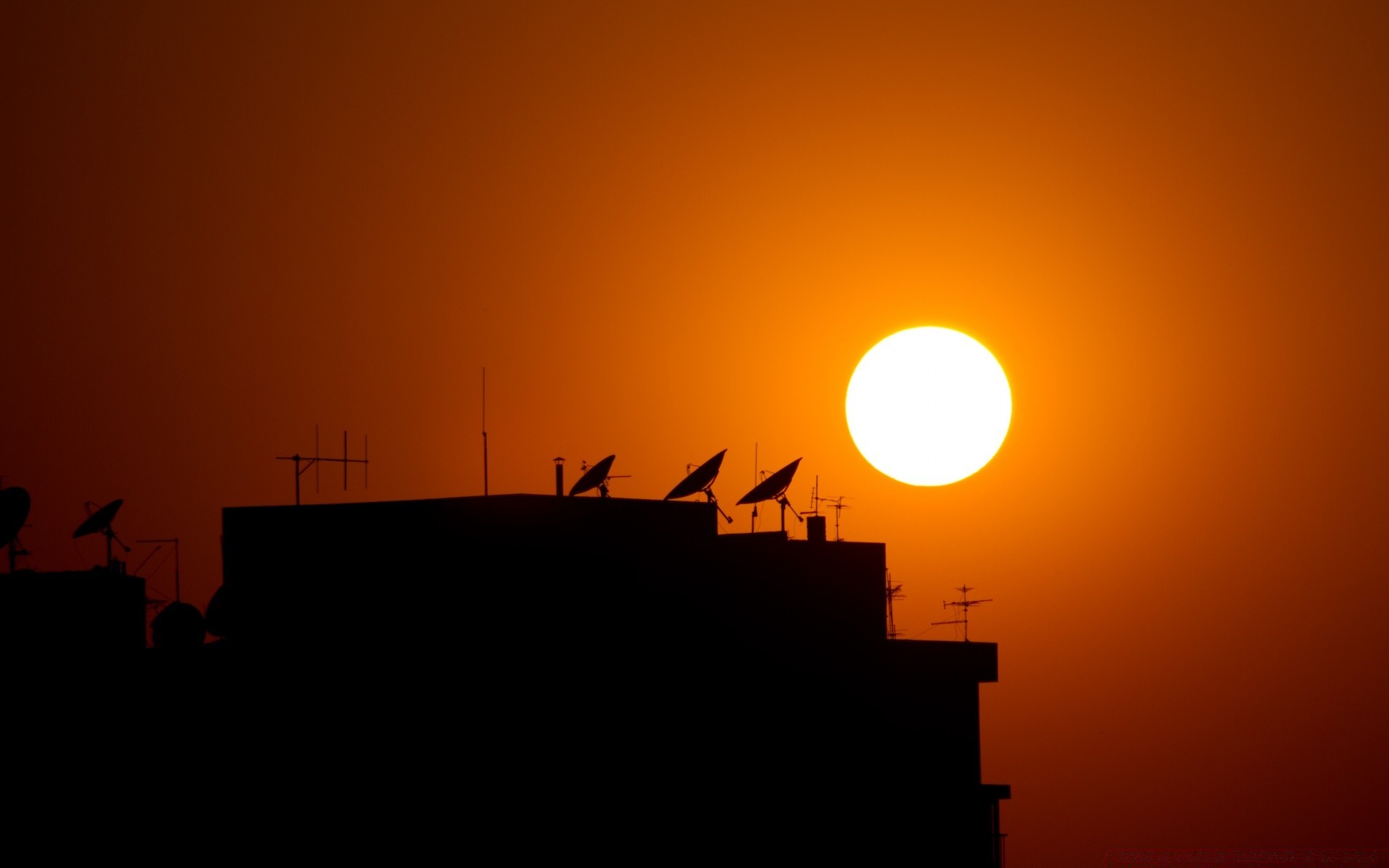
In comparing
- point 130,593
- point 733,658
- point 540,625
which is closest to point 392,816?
point 540,625

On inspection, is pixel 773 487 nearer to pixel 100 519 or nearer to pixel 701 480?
pixel 701 480

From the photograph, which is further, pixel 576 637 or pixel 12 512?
pixel 12 512

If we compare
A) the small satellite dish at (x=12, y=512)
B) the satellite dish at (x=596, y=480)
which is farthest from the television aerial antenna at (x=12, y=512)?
the satellite dish at (x=596, y=480)

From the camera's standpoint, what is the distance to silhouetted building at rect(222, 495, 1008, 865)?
1011 inches

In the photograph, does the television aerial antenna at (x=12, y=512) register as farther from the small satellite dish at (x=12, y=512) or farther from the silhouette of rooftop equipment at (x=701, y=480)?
the silhouette of rooftop equipment at (x=701, y=480)

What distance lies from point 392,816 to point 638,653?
18.6 feet

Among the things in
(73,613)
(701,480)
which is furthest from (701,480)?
(73,613)

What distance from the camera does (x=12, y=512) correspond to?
90.8 ft

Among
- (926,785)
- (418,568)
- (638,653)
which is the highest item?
(418,568)

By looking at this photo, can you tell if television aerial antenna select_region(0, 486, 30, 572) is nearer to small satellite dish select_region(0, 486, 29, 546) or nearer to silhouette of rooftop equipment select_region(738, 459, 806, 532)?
small satellite dish select_region(0, 486, 29, 546)

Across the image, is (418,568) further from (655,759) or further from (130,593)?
(130,593)

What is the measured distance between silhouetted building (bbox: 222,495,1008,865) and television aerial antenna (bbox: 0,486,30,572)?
3.99m

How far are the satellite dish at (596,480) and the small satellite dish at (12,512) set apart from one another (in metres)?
11.2

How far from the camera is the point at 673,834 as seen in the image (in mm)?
27031
